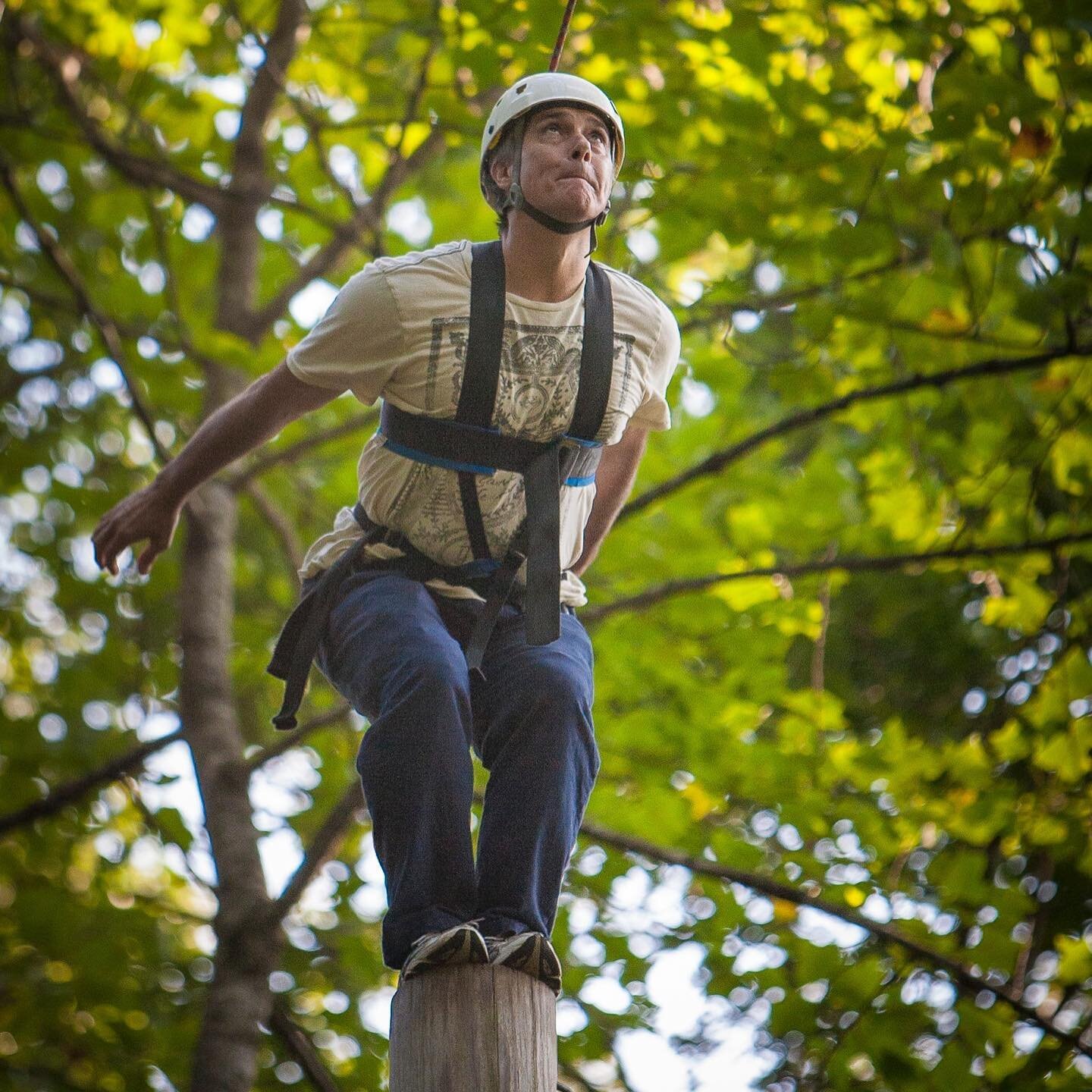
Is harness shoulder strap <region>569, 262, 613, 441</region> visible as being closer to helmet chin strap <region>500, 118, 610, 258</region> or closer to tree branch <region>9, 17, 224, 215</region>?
helmet chin strap <region>500, 118, 610, 258</region>

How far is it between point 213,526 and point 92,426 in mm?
2002

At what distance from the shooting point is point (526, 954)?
2.30 metres

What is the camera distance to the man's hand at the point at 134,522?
2814 mm

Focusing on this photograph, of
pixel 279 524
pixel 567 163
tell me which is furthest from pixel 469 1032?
pixel 279 524

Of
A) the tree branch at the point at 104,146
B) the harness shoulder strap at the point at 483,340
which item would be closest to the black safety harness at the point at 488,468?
the harness shoulder strap at the point at 483,340

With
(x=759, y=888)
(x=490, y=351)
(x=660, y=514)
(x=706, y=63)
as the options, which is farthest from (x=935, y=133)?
(x=660, y=514)

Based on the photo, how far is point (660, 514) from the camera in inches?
260

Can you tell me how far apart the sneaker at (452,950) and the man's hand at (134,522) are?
1053mm

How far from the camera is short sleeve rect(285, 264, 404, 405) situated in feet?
8.71

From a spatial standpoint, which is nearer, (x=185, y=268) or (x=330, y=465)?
(x=185, y=268)

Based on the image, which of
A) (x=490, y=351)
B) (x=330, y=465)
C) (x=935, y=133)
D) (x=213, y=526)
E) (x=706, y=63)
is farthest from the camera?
(x=330, y=465)

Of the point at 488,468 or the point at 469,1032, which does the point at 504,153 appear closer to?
the point at 488,468

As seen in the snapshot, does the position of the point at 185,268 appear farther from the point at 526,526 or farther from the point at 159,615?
the point at 526,526

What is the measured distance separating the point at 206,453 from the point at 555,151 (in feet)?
3.11
